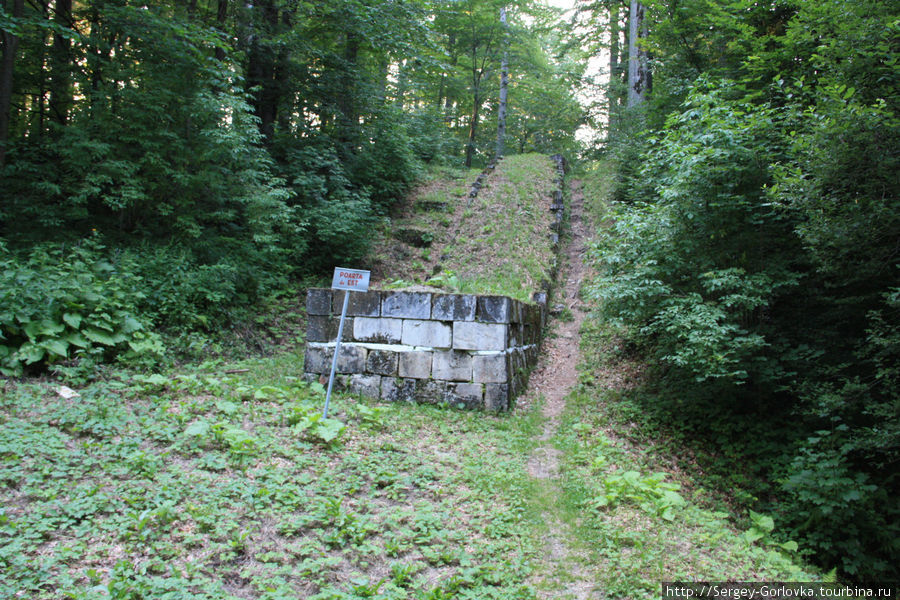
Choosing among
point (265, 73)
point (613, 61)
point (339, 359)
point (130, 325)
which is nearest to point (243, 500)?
point (339, 359)

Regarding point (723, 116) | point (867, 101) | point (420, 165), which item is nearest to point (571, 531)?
point (867, 101)

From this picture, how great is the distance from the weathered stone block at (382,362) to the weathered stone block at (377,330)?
0.57 ft

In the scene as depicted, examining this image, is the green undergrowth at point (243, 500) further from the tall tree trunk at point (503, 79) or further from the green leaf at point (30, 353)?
the tall tree trunk at point (503, 79)

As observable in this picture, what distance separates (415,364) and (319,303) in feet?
5.56

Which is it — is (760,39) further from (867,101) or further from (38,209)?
(38,209)

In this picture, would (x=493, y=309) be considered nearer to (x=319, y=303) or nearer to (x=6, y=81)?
(x=319, y=303)

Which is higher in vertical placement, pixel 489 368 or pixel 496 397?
pixel 489 368

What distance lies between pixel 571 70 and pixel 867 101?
733 inches

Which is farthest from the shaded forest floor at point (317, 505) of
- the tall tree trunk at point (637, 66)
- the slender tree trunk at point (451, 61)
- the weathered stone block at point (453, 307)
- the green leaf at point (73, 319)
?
the slender tree trunk at point (451, 61)

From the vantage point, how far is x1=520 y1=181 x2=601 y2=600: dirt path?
3064mm

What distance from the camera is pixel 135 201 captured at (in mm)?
7758

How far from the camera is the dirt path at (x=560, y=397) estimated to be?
3.06 meters

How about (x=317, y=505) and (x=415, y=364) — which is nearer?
(x=317, y=505)

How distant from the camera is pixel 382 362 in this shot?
6348 mm
